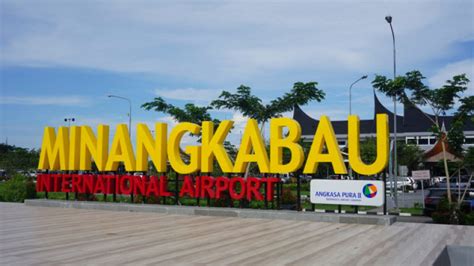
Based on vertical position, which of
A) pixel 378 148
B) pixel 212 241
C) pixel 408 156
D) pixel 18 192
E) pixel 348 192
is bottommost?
pixel 212 241

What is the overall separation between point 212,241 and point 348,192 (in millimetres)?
6339

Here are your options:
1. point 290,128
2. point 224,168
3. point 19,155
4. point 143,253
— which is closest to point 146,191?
point 224,168

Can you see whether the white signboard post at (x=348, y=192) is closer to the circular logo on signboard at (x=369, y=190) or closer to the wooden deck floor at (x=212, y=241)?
the circular logo on signboard at (x=369, y=190)

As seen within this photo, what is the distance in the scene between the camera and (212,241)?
11906mm

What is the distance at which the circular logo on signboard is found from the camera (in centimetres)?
1586

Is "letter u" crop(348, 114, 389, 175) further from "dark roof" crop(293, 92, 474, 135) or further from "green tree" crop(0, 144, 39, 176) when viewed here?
"green tree" crop(0, 144, 39, 176)

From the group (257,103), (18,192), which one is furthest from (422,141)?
(18,192)

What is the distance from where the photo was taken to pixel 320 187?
666 inches

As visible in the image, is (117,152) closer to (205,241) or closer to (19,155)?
(205,241)

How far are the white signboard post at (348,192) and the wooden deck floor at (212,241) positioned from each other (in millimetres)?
1171

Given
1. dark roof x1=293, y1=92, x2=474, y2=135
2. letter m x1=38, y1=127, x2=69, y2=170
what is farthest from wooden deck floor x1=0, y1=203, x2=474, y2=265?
dark roof x1=293, y1=92, x2=474, y2=135

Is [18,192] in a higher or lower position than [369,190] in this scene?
lower

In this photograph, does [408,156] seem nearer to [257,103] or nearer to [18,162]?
[257,103]

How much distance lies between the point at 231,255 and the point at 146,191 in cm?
1068
